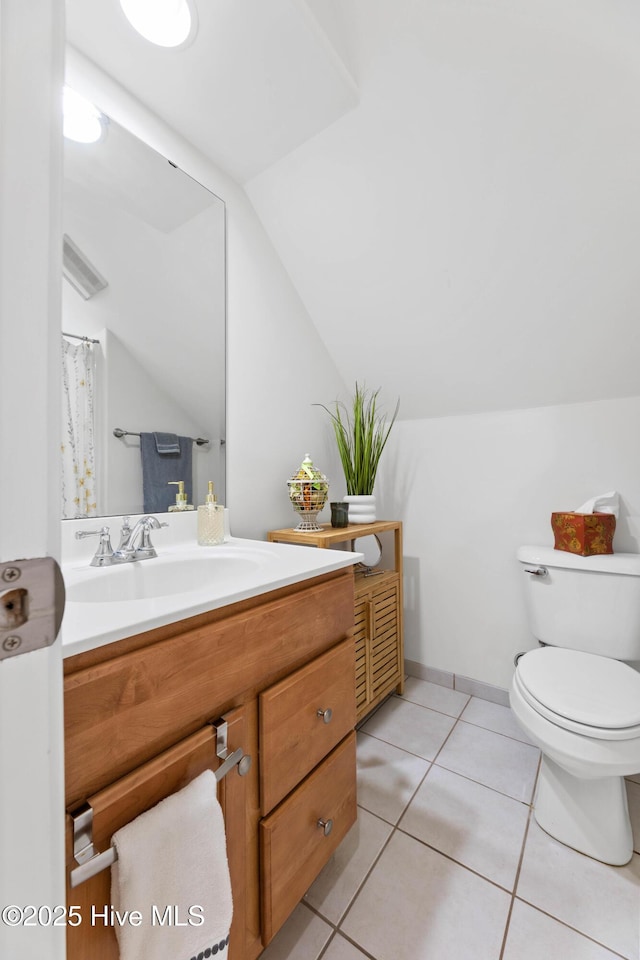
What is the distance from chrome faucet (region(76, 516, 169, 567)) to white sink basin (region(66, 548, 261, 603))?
1.0 inches

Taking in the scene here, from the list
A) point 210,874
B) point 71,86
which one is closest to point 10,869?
point 210,874

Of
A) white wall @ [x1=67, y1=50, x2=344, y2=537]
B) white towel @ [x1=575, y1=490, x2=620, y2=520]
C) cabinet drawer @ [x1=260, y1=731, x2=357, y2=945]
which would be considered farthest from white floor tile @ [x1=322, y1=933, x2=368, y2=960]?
white towel @ [x1=575, y1=490, x2=620, y2=520]

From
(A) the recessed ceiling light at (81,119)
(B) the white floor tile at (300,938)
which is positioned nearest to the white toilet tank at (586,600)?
(B) the white floor tile at (300,938)

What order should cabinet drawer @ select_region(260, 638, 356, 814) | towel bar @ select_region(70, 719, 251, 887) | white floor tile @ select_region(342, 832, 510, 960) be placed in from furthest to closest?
white floor tile @ select_region(342, 832, 510, 960), cabinet drawer @ select_region(260, 638, 356, 814), towel bar @ select_region(70, 719, 251, 887)

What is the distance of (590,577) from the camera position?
1.38 m

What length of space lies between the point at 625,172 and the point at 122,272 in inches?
56.0

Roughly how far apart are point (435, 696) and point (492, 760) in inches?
15.8

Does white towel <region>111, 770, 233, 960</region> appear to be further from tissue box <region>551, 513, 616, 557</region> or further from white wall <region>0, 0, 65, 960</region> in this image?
tissue box <region>551, 513, 616, 557</region>

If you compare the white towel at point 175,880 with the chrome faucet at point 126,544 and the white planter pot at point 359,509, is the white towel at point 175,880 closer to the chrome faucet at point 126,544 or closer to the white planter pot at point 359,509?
the chrome faucet at point 126,544

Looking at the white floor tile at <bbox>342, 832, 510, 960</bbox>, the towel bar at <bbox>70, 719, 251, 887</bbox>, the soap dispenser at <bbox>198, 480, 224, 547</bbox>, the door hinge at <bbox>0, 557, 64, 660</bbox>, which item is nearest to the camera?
the door hinge at <bbox>0, 557, 64, 660</bbox>

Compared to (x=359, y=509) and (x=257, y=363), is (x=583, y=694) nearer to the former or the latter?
(x=359, y=509)

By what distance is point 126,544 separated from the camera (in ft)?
3.39

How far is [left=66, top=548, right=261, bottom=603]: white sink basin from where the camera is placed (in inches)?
34.2

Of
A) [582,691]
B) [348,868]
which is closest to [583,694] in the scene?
[582,691]
